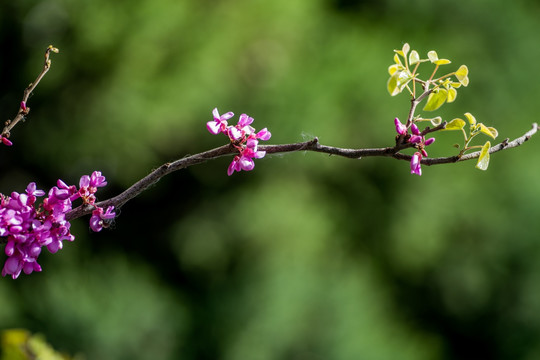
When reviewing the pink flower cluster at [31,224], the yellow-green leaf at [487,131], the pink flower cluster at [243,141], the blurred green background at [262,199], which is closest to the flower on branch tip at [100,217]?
the pink flower cluster at [31,224]

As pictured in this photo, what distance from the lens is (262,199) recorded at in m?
3.10

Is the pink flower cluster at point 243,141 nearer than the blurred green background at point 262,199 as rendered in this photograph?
Yes

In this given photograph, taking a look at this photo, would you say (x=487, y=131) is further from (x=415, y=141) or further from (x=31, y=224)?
(x=31, y=224)

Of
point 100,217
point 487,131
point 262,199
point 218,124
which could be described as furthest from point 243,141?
point 262,199

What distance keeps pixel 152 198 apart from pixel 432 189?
152 centimetres

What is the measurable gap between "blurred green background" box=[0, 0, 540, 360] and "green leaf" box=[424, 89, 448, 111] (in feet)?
6.17

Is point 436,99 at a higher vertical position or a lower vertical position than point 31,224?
higher

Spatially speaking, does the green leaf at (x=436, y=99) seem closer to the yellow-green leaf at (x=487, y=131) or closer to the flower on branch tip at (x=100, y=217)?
the yellow-green leaf at (x=487, y=131)

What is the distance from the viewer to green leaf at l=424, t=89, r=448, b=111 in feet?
2.41

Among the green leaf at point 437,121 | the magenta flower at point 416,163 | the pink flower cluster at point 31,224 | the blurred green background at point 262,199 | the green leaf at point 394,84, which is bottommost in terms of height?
the pink flower cluster at point 31,224

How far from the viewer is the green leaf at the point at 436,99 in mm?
735

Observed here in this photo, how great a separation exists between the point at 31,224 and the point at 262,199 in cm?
242

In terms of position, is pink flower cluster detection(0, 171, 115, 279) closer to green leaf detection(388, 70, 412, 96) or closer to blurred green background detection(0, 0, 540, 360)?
green leaf detection(388, 70, 412, 96)

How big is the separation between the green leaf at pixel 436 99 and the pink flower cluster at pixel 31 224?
0.38 meters
